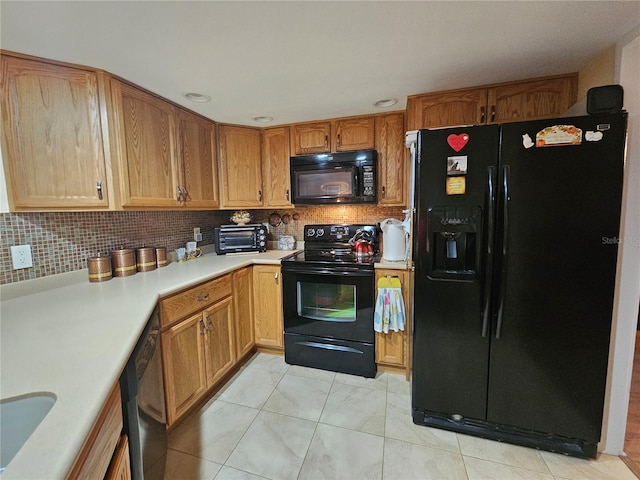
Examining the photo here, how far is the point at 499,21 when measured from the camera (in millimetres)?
1204

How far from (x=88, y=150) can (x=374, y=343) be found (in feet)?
7.34

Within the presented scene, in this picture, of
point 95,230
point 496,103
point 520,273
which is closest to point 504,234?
point 520,273

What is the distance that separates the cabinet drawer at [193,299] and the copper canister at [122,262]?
495mm

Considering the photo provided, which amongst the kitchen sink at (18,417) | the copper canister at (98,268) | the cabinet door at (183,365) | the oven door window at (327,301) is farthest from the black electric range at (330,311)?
the kitchen sink at (18,417)

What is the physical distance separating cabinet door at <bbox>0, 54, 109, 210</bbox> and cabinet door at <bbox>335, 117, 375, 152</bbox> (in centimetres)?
169

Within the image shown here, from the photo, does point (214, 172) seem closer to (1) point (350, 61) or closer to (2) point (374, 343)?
(1) point (350, 61)

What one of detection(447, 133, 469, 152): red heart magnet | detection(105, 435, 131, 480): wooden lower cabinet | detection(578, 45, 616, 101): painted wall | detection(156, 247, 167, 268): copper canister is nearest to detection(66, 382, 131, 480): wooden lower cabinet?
detection(105, 435, 131, 480): wooden lower cabinet

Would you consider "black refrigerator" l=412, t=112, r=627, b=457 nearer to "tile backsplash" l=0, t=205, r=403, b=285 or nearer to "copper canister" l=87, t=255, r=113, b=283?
"tile backsplash" l=0, t=205, r=403, b=285

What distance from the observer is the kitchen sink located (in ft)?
→ 2.14

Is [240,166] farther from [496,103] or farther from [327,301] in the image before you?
[496,103]

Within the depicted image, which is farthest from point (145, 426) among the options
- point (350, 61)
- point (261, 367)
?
point (350, 61)

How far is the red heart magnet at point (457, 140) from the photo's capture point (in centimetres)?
145

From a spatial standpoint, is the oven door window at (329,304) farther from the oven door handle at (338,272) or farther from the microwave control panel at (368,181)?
the microwave control panel at (368,181)

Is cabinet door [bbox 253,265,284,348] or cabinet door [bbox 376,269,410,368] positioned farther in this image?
cabinet door [bbox 253,265,284,348]
